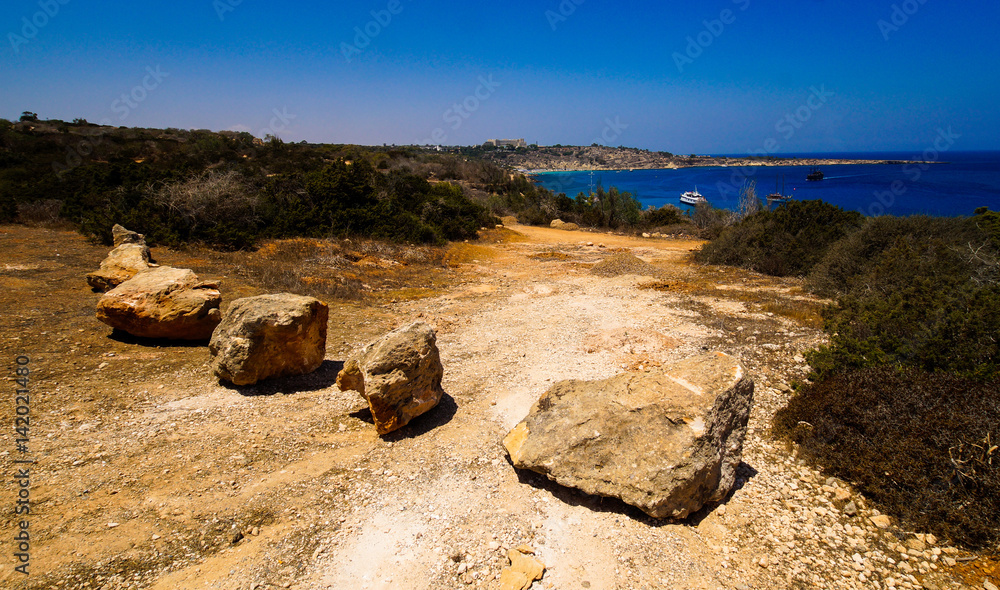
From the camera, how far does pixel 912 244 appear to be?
1019 cm

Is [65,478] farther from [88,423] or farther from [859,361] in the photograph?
[859,361]

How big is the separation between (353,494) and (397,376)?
50.1 inches

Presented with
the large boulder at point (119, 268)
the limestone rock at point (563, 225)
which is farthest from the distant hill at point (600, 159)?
the large boulder at point (119, 268)

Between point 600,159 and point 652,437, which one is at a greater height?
point 600,159

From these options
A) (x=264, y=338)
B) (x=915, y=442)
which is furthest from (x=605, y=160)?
(x=915, y=442)

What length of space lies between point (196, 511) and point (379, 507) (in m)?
1.51

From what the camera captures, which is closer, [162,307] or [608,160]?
[162,307]

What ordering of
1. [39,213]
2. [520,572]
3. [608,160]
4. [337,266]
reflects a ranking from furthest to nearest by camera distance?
[608,160]
[39,213]
[337,266]
[520,572]

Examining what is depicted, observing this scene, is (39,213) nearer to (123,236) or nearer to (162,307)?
(123,236)

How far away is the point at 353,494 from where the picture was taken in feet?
13.5

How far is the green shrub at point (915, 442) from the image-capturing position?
11.3 feet

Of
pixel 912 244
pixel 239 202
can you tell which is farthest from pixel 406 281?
pixel 912 244

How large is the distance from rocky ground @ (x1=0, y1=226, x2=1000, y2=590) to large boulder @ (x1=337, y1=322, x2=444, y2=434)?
0.30 metres

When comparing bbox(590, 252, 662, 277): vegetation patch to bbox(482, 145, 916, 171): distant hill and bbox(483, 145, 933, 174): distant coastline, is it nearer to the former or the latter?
bbox(482, 145, 916, 171): distant hill
